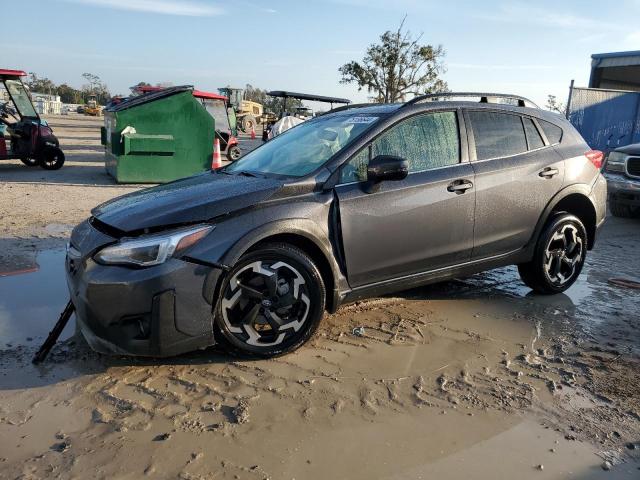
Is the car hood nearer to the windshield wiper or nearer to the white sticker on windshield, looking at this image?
the windshield wiper

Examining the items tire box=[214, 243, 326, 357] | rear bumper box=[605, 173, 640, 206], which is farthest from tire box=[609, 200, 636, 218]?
tire box=[214, 243, 326, 357]

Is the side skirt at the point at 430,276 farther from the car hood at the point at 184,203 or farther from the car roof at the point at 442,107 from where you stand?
the car roof at the point at 442,107

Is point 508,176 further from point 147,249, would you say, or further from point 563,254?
point 147,249

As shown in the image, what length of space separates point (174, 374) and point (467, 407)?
5.54 ft

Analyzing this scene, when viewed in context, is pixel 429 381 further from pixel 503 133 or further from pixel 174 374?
pixel 503 133

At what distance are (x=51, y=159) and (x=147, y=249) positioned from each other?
37.7ft

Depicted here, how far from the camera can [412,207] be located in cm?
381

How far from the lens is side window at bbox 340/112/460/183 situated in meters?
3.72

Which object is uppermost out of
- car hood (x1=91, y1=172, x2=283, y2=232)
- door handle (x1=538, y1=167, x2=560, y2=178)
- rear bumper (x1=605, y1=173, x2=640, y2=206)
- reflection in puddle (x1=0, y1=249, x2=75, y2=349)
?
door handle (x1=538, y1=167, x2=560, y2=178)

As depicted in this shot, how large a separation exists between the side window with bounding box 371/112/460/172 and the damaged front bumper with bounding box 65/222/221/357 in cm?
160

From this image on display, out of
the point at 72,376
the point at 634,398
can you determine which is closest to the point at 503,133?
the point at 634,398

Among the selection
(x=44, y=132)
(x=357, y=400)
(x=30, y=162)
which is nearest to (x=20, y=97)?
(x=44, y=132)

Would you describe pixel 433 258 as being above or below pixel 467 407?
above

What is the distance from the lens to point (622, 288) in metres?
5.22
